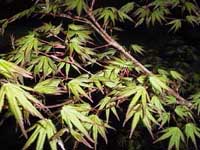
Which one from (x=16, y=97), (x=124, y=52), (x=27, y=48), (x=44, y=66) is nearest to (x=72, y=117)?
(x=16, y=97)

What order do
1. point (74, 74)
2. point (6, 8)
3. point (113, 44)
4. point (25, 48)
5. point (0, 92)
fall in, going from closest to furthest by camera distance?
point (0, 92), point (25, 48), point (113, 44), point (74, 74), point (6, 8)

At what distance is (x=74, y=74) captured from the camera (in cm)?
437

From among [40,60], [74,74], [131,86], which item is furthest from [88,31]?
[74,74]

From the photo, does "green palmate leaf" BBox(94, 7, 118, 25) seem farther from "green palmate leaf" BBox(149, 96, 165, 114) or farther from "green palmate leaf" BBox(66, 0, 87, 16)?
"green palmate leaf" BBox(149, 96, 165, 114)

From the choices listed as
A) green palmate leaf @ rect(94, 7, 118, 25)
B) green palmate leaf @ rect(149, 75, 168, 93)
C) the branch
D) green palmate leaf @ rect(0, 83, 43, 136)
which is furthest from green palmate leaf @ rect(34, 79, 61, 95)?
green palmate leaf @ rect(94, 7, 118, 25)

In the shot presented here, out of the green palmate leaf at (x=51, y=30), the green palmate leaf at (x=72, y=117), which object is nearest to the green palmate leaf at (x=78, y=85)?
the green palmate leaf at (x=72, y=117)

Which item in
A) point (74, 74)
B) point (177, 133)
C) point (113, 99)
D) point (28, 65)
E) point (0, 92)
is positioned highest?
point (0, 92)

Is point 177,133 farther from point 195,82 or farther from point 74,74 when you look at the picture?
point 74,74

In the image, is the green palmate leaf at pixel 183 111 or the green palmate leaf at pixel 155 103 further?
the green palmate leaf at pixel 183 111

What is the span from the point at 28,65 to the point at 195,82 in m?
1.76

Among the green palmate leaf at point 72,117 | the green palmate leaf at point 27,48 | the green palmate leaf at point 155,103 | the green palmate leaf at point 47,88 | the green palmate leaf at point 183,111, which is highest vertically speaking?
the green palmate leaf at point 27,48

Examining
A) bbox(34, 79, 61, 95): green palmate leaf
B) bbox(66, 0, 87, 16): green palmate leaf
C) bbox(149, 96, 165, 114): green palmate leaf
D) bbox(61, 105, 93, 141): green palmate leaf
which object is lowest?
bbox(149, 96, 165, 114): green palmate leaf

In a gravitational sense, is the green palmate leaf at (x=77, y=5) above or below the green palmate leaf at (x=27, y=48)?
above

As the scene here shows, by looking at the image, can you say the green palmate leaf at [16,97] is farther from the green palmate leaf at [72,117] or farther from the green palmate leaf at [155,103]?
the green palmate leaf at [155,103]
